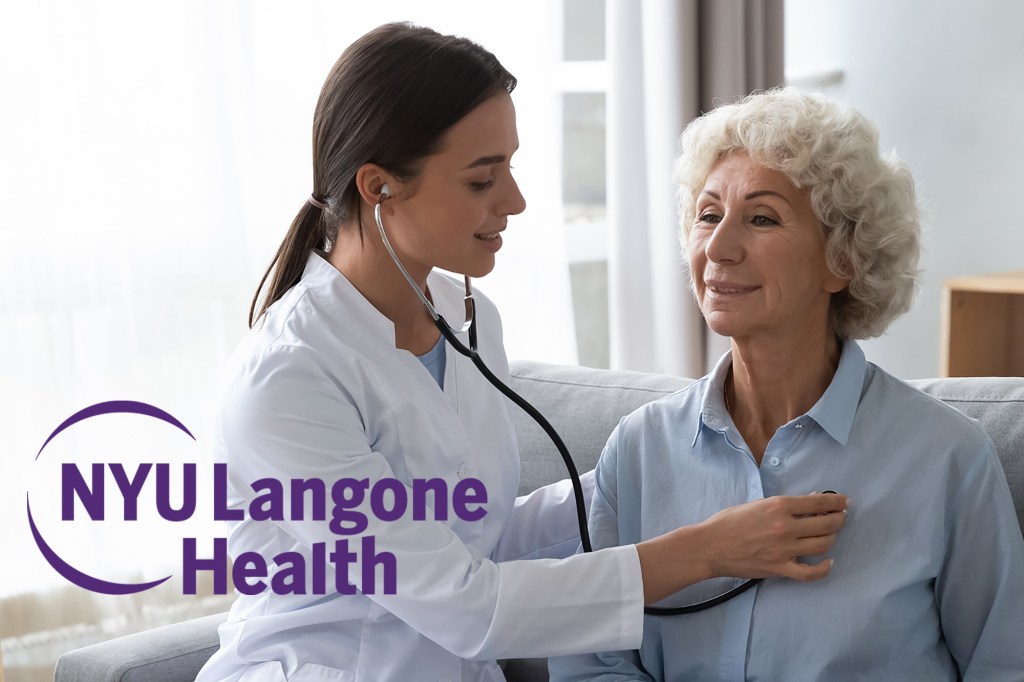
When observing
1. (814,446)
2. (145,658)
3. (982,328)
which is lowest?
(145,658)

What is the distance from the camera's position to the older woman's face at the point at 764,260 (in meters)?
1.38

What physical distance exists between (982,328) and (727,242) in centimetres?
199

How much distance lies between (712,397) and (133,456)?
1484mm

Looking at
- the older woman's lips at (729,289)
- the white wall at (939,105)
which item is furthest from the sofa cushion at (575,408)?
the white wall at (939,105)

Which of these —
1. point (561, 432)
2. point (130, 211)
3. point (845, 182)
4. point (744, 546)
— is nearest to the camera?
point (744, 546)

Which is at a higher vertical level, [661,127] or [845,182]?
[661,127]

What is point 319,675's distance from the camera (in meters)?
1.34

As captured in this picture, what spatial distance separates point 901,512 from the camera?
1294 mm

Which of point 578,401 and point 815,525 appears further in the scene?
point 578,401

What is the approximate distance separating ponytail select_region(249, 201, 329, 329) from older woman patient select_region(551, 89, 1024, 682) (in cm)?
49

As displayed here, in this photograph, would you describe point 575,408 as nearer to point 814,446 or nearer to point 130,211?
point 814,446

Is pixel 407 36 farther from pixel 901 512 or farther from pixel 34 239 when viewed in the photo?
pixel 34 239

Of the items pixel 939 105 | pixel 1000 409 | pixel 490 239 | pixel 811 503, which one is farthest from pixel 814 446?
pixel 939 105

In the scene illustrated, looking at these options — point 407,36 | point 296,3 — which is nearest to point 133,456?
point 296,3
